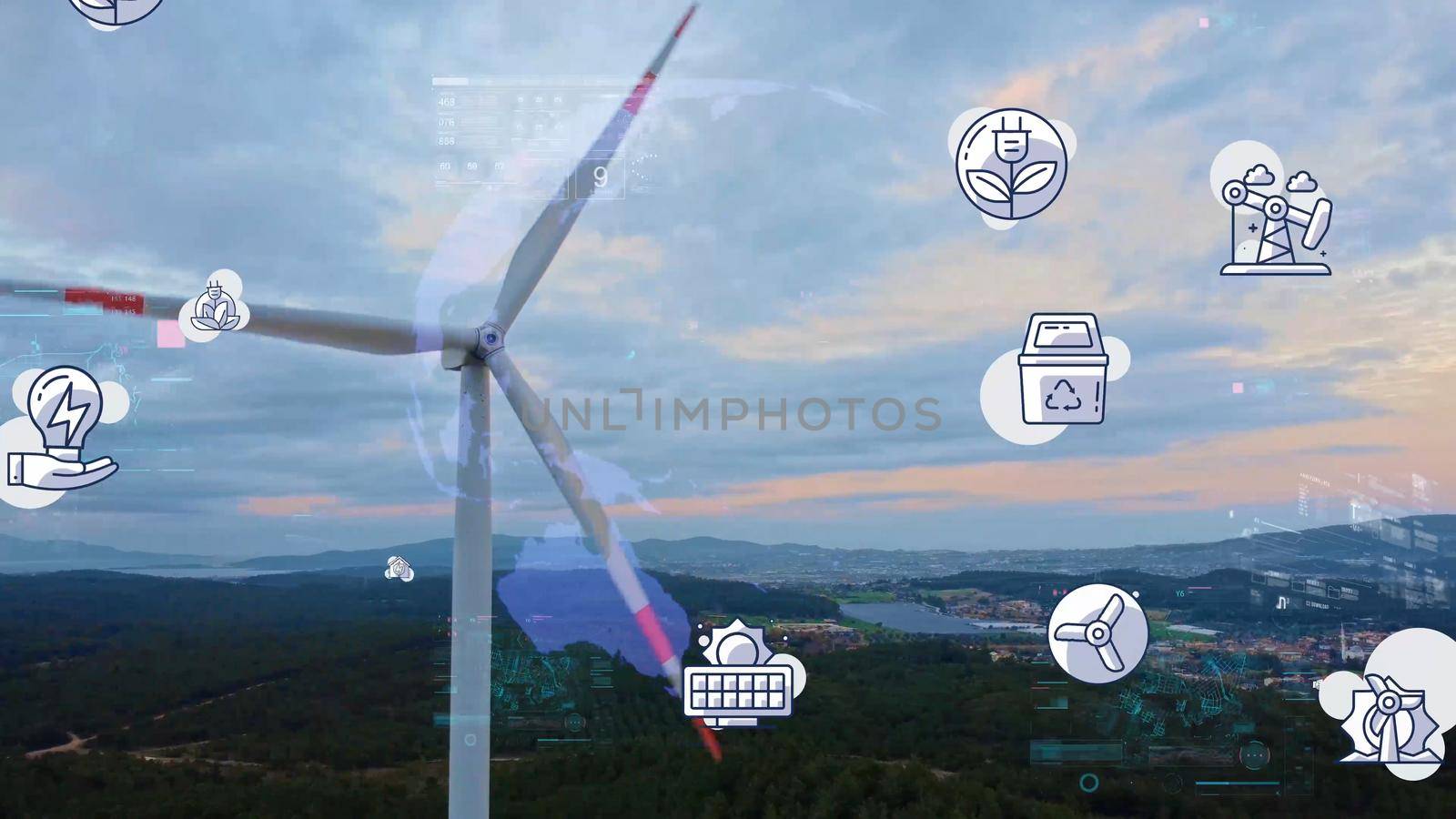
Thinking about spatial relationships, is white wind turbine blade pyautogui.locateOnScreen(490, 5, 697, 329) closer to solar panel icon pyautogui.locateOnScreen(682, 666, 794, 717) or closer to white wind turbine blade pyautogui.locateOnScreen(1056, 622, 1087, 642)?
solar panel icon pyautogui.locateOnScreen(682, 666, 794, 717)

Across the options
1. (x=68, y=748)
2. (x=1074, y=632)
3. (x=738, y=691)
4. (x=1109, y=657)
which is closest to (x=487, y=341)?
(x=738, y=691)

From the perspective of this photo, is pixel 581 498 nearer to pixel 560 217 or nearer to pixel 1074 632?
pixel 560 217

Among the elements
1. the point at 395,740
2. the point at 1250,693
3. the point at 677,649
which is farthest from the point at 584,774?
the point at 1250,693

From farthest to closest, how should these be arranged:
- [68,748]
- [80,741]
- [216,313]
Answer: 1. [80,741]
2. [68,748]
3. [216,313]

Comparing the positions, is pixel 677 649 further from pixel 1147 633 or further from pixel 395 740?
pixel 395 740

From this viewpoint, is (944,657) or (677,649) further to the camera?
(944,657)
